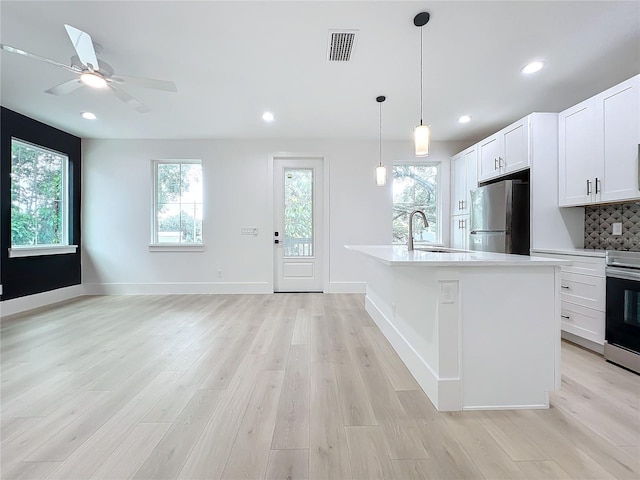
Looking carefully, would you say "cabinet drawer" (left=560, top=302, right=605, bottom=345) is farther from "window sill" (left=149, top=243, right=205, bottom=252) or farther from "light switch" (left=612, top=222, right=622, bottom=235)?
"window sill" (left=149, top=243, right=205, bottom=252)

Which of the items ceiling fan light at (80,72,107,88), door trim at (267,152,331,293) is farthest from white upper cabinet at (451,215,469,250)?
ceiling fan light at (80,72,107,88)

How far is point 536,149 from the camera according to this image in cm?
307

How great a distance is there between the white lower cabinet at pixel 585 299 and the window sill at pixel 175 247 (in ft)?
16.2

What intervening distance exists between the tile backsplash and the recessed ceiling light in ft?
5.09

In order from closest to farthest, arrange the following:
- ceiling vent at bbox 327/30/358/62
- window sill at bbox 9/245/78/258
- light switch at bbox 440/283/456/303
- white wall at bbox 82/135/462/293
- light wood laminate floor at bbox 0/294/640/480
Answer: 1. light wood laminate floor at bbox 0/294/640/480
2. light switch at bbox 440/283/456/303
3. ceiling vent at bbox 327/30/358/62
4. window sill at bbox 9/245/78/258
5. white wall at bbox 82/135/462/293

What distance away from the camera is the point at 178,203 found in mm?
4965

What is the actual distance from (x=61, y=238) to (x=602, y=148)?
7.08 metres

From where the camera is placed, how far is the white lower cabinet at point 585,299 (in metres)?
2.41

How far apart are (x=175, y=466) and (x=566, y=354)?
3.06m

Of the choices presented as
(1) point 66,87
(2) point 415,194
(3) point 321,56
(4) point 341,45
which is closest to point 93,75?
(1) point 66,87

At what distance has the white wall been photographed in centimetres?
486

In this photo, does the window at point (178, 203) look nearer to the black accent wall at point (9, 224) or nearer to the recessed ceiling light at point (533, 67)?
the black accent wall at point (9, 224)

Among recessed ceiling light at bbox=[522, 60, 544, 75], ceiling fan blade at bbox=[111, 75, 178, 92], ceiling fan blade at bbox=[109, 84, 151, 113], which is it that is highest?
recessed ceiling light at bbox=[522, 60, 544, 75]

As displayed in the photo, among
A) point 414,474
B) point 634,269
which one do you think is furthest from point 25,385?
point 634,269
